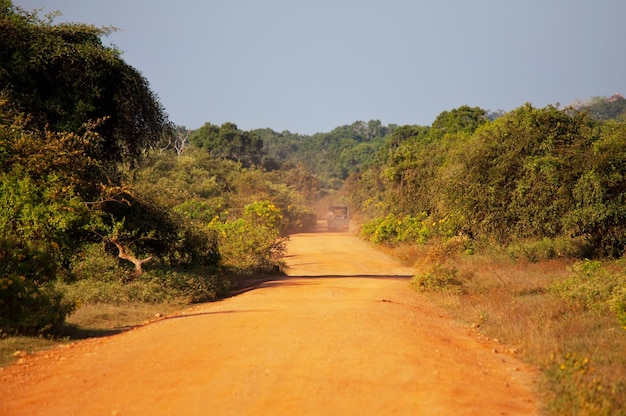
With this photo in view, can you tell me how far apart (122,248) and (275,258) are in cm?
1051

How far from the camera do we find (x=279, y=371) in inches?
309

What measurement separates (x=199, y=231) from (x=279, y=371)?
44.6 ft

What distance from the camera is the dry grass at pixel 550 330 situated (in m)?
7.16

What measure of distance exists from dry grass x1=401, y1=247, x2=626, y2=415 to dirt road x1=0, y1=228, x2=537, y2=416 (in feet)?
1.31

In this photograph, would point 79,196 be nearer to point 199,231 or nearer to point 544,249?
point 199,231

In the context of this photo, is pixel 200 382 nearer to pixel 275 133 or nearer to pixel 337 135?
pixel 337 135

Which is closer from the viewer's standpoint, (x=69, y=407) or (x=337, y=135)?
(x=69, y=407)

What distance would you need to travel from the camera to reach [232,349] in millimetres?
9188

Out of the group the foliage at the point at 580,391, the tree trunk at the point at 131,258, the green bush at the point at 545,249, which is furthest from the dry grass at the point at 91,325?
the green bush at the point at 545,249

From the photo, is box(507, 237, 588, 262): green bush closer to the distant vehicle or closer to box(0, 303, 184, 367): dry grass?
box(0, 303, 184, 367): dry grass

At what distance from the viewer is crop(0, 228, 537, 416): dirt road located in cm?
674

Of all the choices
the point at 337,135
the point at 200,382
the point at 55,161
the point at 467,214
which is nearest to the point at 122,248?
the point at 55,161

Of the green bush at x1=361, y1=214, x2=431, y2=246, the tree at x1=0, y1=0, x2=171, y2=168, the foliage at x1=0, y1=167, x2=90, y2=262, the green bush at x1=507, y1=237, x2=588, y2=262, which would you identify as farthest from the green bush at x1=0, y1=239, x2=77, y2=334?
the green bush at x1=361, y1=214, x2=431, y2=246

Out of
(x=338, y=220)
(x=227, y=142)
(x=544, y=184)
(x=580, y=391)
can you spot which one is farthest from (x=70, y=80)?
(x=227, y=142)
